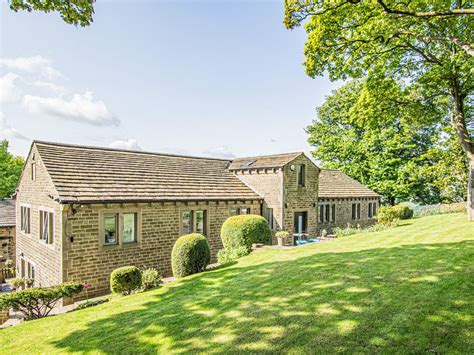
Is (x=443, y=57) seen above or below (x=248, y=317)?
above

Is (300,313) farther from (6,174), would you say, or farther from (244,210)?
(6,174)

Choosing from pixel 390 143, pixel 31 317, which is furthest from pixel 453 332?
pixel 390 143

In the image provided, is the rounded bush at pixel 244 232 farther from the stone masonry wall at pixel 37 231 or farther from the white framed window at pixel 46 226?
the white framed window at pixel 46 226

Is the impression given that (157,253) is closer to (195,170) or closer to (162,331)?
(195,170)

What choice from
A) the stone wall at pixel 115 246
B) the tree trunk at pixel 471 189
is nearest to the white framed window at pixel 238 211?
the stone wall at pixel 115 246

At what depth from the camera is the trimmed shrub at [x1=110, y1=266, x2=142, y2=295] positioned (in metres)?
11.3

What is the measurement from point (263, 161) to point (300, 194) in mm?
3957

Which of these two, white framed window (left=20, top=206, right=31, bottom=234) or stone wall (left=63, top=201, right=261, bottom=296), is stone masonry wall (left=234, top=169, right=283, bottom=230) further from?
white framed window (left=20, top=206, right=31, bottom=234)

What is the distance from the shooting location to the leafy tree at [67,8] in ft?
19.4

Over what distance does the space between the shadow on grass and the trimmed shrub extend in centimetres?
206

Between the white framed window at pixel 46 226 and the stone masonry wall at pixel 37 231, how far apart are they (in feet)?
0.87

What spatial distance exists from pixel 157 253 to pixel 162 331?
9.50m

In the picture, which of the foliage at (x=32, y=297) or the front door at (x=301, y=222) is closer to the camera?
the foliage at (x=32, y=297)

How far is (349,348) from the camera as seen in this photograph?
15.0 feet
